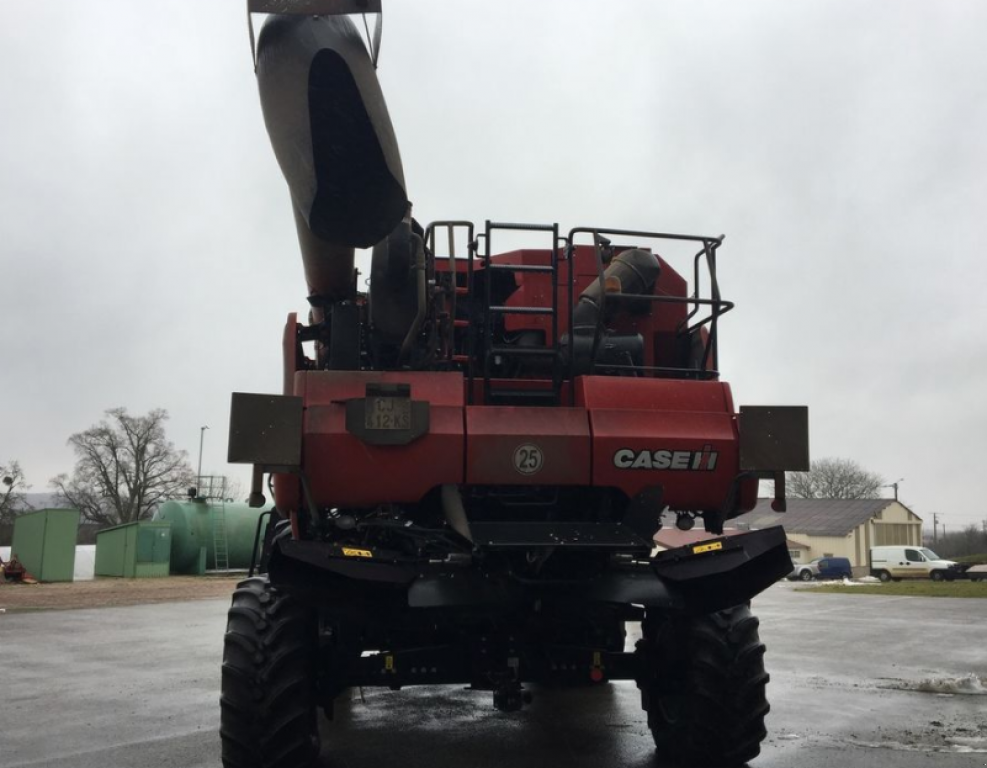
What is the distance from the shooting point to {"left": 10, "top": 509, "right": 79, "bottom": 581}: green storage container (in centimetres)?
2991

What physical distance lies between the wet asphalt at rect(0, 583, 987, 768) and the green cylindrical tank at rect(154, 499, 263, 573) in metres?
21.4

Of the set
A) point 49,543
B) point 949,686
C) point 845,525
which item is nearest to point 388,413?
point 949,686

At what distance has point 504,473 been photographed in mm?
5141

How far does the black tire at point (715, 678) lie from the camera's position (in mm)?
5477

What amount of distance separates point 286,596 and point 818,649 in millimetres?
10036

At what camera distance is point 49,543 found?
30062 millimetres

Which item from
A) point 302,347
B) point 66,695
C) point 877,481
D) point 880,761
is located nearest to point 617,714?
point 880,761

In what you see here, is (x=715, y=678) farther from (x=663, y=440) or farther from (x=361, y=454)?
(x=361, y=454)

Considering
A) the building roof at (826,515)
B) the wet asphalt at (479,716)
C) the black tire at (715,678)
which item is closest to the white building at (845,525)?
the building roof at (826,515)

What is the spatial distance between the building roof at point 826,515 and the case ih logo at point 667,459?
54.8m

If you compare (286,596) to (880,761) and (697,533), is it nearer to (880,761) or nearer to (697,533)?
(697,533)

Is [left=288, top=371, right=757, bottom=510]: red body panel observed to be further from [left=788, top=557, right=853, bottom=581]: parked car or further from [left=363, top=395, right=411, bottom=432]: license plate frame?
[left=788, top=557, right=853, bottom=581]: parked car

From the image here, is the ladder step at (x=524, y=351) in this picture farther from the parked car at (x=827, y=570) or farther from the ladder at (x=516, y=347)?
the parked car at (x=827, y=570)

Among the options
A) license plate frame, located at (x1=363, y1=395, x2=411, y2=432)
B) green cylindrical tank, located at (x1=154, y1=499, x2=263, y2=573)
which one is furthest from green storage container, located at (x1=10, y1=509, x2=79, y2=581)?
license plate frame, located at (x1=363, y1=395, x2=411, y2=432)
